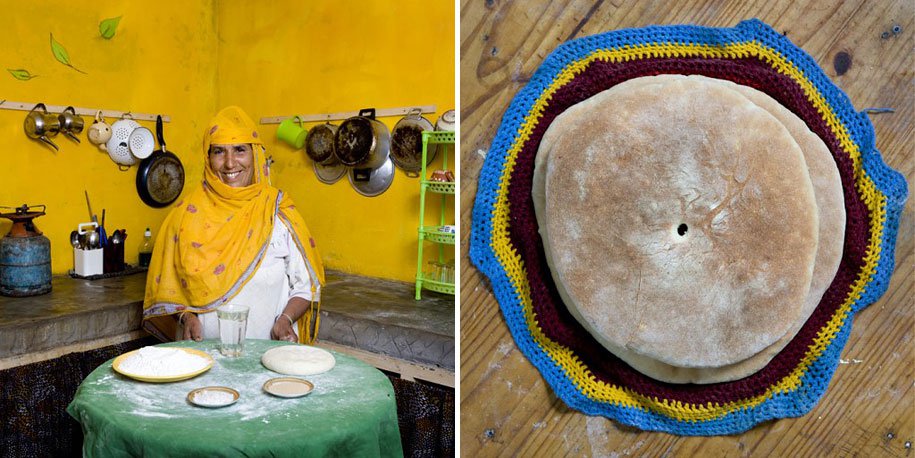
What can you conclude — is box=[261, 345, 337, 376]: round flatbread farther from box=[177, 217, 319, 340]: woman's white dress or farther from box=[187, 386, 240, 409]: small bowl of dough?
box=[177, 217, 319, 340]: woman's white dress

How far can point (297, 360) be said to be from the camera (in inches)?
67.3

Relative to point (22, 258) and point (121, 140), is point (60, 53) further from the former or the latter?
point (22, 258)

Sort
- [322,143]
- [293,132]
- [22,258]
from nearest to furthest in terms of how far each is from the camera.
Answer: [22,258] < [322,143] < [293,132]

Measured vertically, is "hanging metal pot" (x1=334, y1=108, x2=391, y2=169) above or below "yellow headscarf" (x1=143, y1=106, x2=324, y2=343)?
above

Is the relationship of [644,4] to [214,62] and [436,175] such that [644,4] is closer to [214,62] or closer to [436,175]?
[436,175]

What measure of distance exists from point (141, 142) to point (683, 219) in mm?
3934

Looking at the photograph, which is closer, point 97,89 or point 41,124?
point 41,124

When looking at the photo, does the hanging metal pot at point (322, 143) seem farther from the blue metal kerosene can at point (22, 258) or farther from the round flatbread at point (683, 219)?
the round flatbread at point (683, 219)

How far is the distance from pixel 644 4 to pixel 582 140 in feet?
0.67

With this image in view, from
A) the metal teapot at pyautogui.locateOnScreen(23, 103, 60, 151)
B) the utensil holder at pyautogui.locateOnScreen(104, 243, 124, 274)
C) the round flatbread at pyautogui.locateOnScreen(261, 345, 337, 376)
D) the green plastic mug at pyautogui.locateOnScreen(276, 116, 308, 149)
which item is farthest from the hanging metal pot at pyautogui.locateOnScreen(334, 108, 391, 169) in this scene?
the round flatbread at pyautogui.locateOnScreen(261, 345, 337, 376)

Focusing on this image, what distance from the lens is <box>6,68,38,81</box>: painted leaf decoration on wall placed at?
348 centimetres

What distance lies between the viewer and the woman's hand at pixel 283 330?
2.34 m

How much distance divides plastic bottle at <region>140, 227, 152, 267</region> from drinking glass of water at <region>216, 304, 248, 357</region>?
8.39ft

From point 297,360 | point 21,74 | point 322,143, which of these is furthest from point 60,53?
point 297,360
